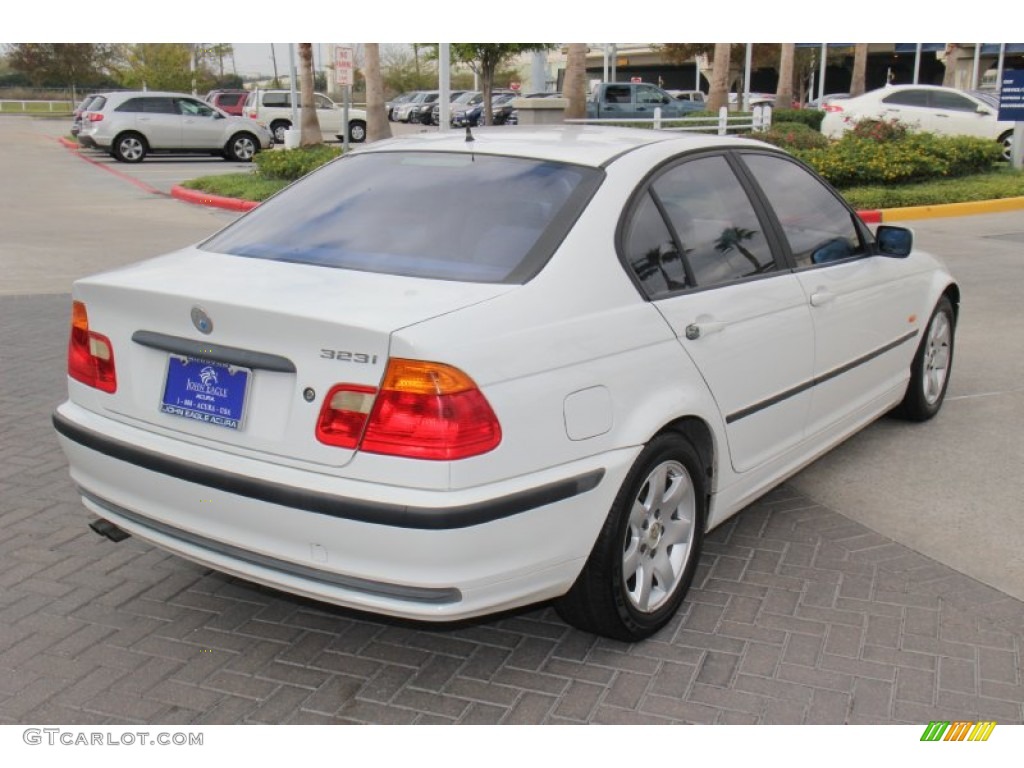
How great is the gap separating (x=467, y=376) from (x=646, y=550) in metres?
1.07

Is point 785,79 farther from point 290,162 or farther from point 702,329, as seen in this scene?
point 702,329

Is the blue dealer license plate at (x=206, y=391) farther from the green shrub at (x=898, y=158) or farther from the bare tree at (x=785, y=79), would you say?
the bare tree at (x=785, y=79)

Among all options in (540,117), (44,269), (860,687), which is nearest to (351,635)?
(860,687)

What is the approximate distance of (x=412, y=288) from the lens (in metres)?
3.26

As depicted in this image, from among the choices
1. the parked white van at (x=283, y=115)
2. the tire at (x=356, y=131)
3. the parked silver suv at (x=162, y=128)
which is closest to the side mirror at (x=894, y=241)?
the parked silver suv at (x=162, y=128)

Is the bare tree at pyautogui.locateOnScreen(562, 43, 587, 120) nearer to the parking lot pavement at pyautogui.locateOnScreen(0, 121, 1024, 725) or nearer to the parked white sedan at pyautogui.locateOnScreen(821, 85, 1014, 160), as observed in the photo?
the parked white sedan at pyautogui.locateOnScreen(821, 85, 1014, 160)

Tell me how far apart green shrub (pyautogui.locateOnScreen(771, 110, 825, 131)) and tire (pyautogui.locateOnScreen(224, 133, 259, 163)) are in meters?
13.4

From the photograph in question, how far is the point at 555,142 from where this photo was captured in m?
4.14

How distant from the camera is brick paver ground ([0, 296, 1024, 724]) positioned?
3234 mm

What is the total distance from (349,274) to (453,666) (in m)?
1.30

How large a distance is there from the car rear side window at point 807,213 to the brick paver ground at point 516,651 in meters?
1.25

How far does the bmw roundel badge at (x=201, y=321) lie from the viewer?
10.5ft

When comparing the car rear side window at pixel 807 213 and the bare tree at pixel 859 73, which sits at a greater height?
the bare tree at pixel 859 73

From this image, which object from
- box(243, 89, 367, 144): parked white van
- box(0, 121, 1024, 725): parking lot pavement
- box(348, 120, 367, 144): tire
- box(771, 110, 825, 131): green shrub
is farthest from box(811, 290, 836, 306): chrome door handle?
box(348, 120, 367, 144): tire
